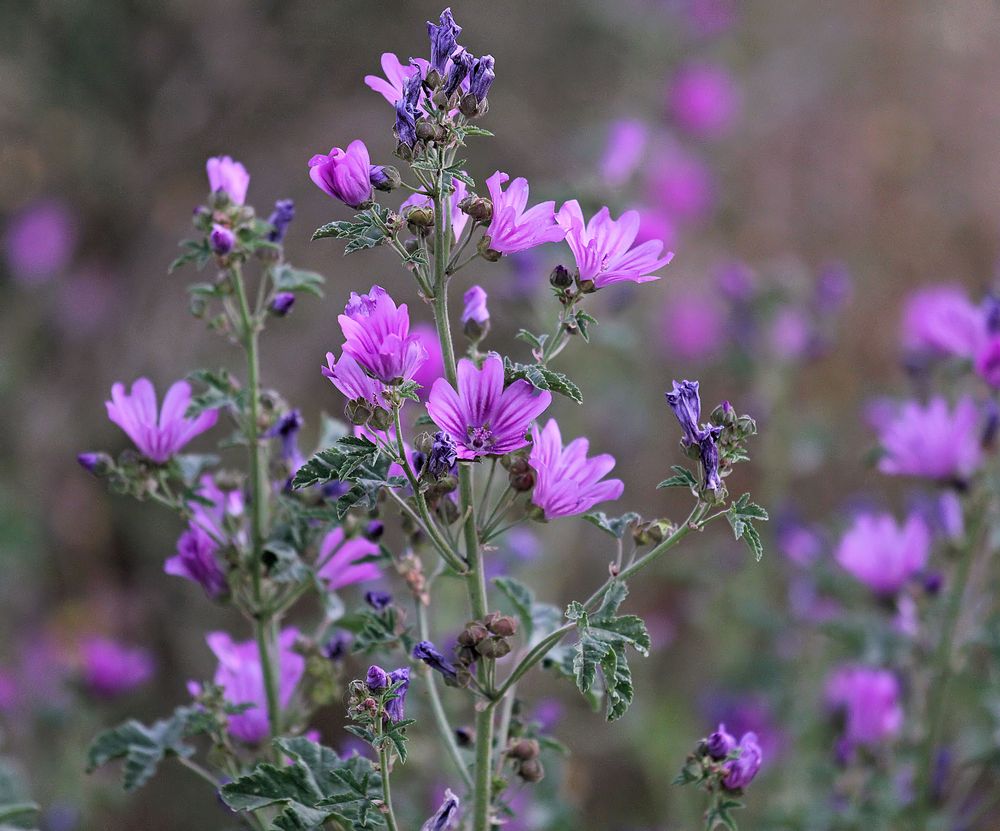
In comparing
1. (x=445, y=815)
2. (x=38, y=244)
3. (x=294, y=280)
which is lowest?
(x=445, y=815)

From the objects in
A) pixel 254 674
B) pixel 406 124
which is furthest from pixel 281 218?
pixel 254 674

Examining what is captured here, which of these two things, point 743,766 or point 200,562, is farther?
point 200,562

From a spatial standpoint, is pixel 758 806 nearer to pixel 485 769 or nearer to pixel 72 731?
pixel 72 731

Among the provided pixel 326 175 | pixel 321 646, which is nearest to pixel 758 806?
pixel 321 646

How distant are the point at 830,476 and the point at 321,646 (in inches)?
131

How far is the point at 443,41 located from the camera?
1.30 m

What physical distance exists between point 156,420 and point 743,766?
92 centimetres

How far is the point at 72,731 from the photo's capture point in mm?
2992

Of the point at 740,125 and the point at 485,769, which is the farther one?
the point at 740,125

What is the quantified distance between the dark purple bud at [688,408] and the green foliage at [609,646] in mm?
203

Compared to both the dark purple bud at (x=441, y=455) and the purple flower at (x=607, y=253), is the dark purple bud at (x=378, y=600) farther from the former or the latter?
the purple flower at (x=607, y=253)

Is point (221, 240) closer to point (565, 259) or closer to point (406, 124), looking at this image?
point (406, 124)

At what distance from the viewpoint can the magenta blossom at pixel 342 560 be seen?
5.33 feet

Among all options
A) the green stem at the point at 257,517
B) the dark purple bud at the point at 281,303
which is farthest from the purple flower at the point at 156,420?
the dark purple bud at the point at 281,303
